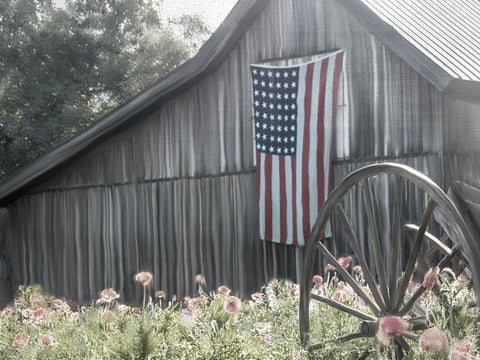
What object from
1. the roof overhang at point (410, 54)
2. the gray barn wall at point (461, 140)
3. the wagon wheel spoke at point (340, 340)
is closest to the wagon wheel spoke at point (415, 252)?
the wagon wheel spoke at point (340, 340)

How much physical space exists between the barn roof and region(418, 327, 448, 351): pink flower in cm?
548

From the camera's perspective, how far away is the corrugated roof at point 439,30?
9.36 m

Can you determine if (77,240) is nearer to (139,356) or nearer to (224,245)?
(224,245)

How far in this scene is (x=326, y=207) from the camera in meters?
5.40

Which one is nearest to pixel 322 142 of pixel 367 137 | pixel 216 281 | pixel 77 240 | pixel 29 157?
pixel 367 137

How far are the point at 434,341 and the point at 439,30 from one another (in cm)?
790

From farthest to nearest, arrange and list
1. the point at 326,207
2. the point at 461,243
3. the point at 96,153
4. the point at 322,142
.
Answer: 1. the point at 96,153
2. the point at 322,142
3. the point at 326,207
4. the point at 461,243

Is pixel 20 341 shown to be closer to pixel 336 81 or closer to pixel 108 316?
pixel 108 316

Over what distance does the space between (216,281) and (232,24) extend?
383cm

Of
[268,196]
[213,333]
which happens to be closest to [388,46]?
[268,196]

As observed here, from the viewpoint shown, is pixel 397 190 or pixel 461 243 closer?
pixel 461 243

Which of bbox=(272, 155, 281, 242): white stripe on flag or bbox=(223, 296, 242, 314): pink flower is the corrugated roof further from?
bbox=(223, 296, 242, 314): pink flower

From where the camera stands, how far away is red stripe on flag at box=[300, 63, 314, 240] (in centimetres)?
1075

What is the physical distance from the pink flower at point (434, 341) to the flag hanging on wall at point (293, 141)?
6.66 meters
